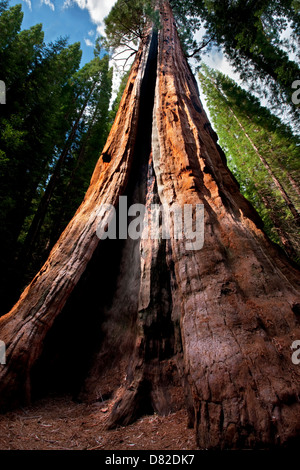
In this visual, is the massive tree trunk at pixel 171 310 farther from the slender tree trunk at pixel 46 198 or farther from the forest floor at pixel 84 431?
the slender tree trunk at pixel 46 198

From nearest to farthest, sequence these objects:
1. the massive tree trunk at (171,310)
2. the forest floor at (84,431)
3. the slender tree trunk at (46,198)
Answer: the massive tree trunk at (171,310), the forest floor at (84,431), the slender tree trunk at (46,198)

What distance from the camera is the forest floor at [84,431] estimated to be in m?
2.15

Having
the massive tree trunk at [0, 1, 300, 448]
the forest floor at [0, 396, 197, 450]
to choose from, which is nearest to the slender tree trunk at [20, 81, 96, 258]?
the massive tree trunk at [0, 1, 300, 448]

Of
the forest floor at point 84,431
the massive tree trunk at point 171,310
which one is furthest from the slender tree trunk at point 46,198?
the forest floor at point 84,431

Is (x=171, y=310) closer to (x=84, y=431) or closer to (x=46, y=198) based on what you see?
(x=84, y=431)

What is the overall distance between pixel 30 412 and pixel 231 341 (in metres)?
2.87

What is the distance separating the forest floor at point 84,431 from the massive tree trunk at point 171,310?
180 mm

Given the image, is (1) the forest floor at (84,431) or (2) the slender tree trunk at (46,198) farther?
(2) the slender tree trunk at (46,198)

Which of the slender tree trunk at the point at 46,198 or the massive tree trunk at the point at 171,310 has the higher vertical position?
the slender tree trunk at the point at 46,198

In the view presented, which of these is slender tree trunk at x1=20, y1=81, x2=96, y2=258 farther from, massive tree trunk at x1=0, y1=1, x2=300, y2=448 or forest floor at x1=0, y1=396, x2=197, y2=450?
forest floor at x1=0, y1=396, x2=197, y2=450

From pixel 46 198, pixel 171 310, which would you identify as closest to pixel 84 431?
pixel 171 310

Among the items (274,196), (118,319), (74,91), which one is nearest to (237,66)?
(274,196)

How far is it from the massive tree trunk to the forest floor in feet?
0.59

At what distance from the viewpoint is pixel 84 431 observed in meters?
2.57
